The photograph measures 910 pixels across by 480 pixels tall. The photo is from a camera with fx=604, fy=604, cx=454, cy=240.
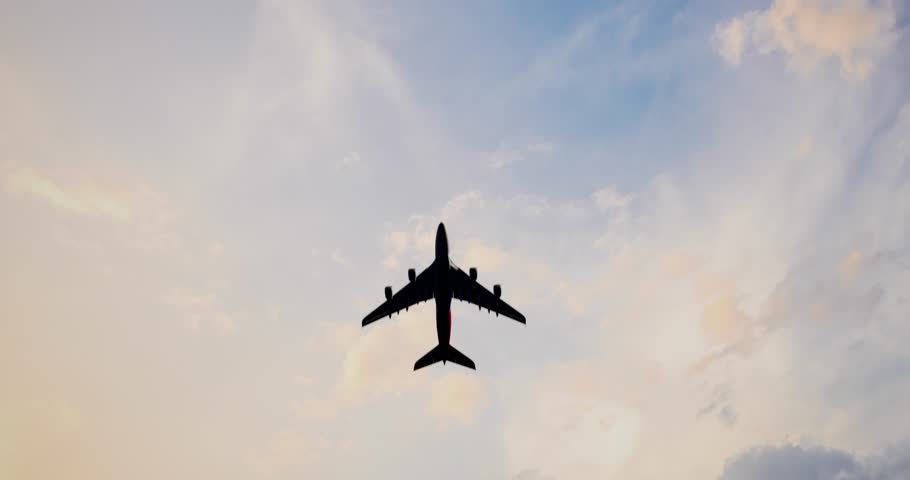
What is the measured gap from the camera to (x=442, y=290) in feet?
Result: 260

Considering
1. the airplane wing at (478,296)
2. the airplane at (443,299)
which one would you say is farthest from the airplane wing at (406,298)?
the airplane wing at (478,296)

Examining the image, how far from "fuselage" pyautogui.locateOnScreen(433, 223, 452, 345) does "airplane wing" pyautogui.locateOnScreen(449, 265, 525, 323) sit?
8.40 ft

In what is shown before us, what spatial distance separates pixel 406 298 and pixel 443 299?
6.49 meters

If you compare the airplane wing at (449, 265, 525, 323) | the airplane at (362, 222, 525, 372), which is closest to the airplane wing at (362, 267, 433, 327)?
the airplane at (362, 222, 525, 372)

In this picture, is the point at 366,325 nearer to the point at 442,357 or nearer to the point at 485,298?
the point at 442,357

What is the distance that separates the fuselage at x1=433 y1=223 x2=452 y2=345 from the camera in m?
74.9

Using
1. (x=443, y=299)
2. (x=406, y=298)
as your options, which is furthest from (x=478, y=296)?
(x=406, y=298)

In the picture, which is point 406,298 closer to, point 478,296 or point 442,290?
point 442,290

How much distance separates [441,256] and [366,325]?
60.2 feet

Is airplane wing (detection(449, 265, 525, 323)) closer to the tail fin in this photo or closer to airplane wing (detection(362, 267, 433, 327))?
airplane wing (detection(362, 267, 433, 327))

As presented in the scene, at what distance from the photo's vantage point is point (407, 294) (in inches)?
3312

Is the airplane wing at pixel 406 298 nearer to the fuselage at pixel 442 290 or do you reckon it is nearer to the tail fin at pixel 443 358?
the fuselage at pixel 442 290

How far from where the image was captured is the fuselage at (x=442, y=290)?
74875mm

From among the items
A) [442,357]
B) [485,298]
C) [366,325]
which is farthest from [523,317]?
[366,325]
